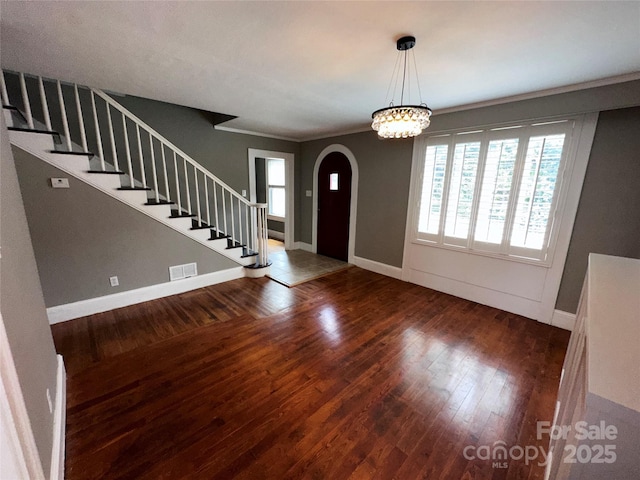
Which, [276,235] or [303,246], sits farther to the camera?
[276,235]

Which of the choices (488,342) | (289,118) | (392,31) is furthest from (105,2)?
(488,342)

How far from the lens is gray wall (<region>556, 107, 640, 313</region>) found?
225 centimetres

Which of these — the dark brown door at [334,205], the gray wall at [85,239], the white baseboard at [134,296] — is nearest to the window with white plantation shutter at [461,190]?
the dark brown door at [334,205]

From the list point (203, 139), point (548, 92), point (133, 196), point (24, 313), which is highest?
point (548, 92)

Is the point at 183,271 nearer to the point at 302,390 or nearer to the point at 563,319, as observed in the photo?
the point at 302,390

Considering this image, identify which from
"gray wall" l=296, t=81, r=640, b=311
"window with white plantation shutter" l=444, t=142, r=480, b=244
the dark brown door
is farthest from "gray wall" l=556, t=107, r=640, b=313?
the dark brown door

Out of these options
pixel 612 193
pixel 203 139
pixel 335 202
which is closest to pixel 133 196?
pixel 203 139

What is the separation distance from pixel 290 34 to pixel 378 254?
3379 mm

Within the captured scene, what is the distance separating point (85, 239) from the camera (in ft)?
8.78

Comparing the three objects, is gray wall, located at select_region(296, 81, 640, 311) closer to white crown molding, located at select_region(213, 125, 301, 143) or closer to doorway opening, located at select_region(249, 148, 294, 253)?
doorway opening, located at select_region(249, 148, 294, 253)

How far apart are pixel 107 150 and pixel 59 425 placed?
3285 mm

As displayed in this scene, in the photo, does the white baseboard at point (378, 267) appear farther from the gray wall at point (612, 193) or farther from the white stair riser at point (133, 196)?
the white stair riser at point (133, 196)

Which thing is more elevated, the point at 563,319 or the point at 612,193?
the point at 612,193

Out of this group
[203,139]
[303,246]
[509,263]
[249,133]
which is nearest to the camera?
[509,263]
